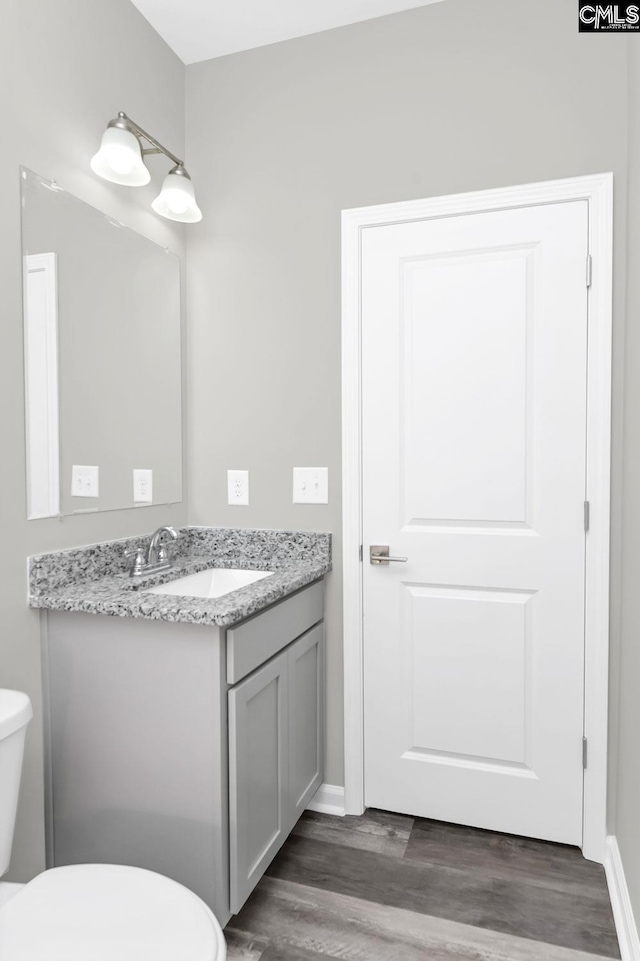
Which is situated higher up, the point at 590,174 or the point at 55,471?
the point at 590,174

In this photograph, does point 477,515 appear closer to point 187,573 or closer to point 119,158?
point 187,573

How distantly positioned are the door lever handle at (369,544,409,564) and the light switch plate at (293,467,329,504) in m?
0.24

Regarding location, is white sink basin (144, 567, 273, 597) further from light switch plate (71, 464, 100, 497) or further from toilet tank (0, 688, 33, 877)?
toilet tank (0, 688, 33, 877)

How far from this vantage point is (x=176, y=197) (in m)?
2.00

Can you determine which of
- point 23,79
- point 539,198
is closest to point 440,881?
point 539,198

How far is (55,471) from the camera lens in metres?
1.68

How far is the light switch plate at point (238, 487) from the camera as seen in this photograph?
226cm

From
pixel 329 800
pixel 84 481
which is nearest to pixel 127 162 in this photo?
pixel 84 481

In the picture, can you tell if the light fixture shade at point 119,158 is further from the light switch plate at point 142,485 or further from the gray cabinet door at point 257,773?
the gray cabinet door at point 257,773

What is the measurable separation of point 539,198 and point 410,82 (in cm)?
61

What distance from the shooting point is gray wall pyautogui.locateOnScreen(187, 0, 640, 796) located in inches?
73.3

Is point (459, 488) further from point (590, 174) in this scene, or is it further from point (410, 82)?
point (410, 82)

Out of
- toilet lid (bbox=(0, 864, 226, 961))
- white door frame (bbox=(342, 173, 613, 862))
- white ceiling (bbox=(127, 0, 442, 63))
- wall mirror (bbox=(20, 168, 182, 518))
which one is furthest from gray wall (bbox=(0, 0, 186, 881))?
white door frame (bbox=(342, 173, 613, 862))
